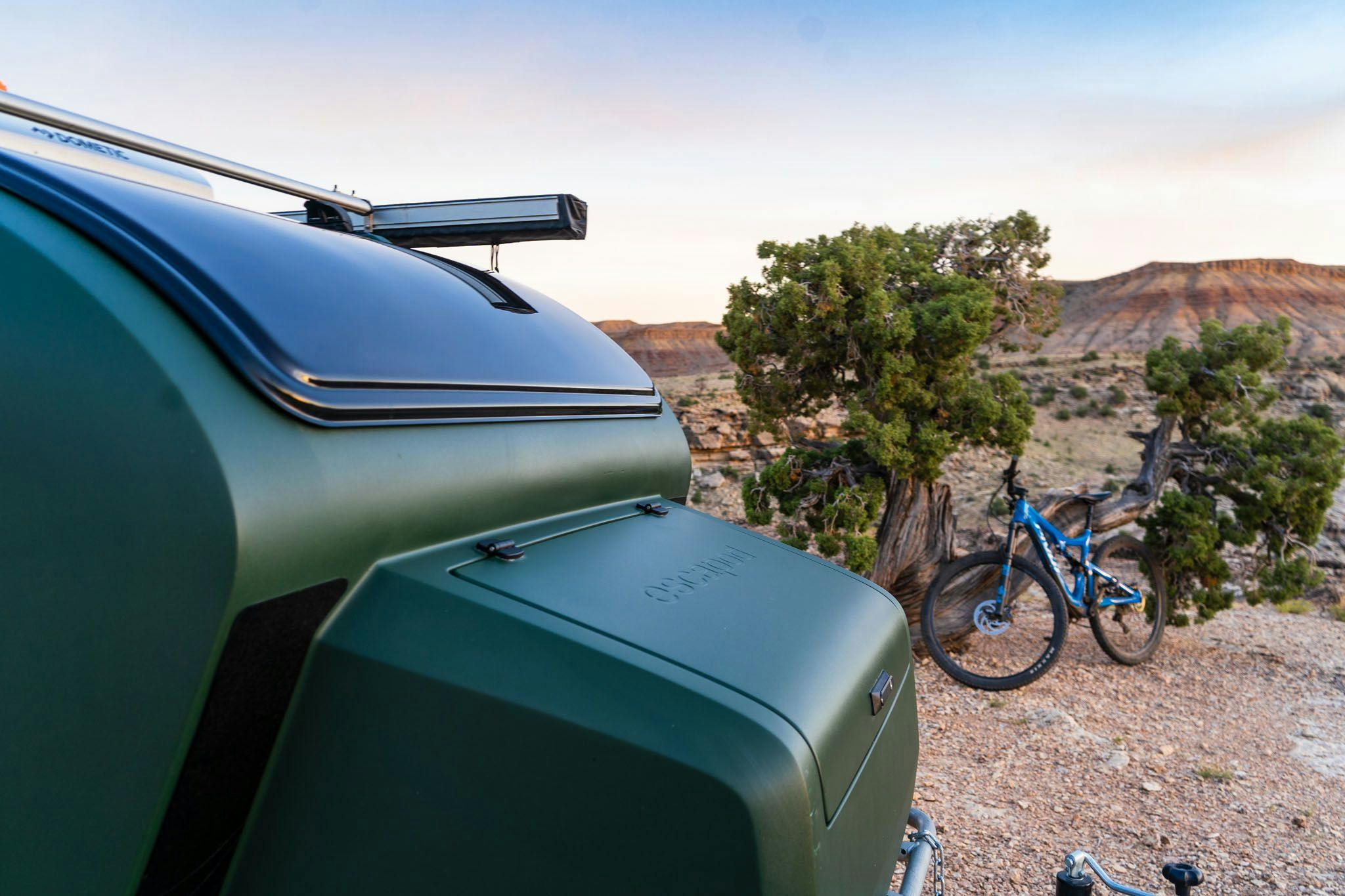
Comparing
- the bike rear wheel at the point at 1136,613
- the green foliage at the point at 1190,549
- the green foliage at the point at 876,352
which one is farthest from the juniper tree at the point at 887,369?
the green foliage at the point at 1190,549

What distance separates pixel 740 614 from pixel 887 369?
522 centimetres

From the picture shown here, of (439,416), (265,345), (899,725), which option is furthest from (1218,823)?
(265,345)

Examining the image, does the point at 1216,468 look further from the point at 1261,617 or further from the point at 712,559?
the point at 712,559

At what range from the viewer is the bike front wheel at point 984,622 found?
6.61 metres

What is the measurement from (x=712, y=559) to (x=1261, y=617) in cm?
1008

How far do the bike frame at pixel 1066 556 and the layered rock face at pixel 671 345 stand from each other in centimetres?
6325

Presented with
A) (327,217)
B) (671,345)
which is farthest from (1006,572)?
(671,345)

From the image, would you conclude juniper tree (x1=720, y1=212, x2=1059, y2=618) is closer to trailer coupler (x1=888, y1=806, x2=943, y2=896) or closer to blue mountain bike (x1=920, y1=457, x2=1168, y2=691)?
blue mountain bike (x1=920, y1=457, x2=1168, y2=691)

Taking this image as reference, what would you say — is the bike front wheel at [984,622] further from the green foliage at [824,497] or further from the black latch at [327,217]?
the black latch at [327,217]

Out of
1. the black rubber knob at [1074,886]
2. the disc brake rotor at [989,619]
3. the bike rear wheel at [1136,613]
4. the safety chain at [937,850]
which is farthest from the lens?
the bike rear wheel at [1136,613]

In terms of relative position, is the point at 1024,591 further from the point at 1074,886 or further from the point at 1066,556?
the point at 1074,886

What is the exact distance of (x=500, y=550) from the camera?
1.63 m

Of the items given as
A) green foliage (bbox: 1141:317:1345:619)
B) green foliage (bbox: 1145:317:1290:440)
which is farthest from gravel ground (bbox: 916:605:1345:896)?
green foliage (bbox: 1145:317:1290:440)

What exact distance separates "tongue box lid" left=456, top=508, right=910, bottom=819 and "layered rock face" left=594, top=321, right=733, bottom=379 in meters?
67.9
